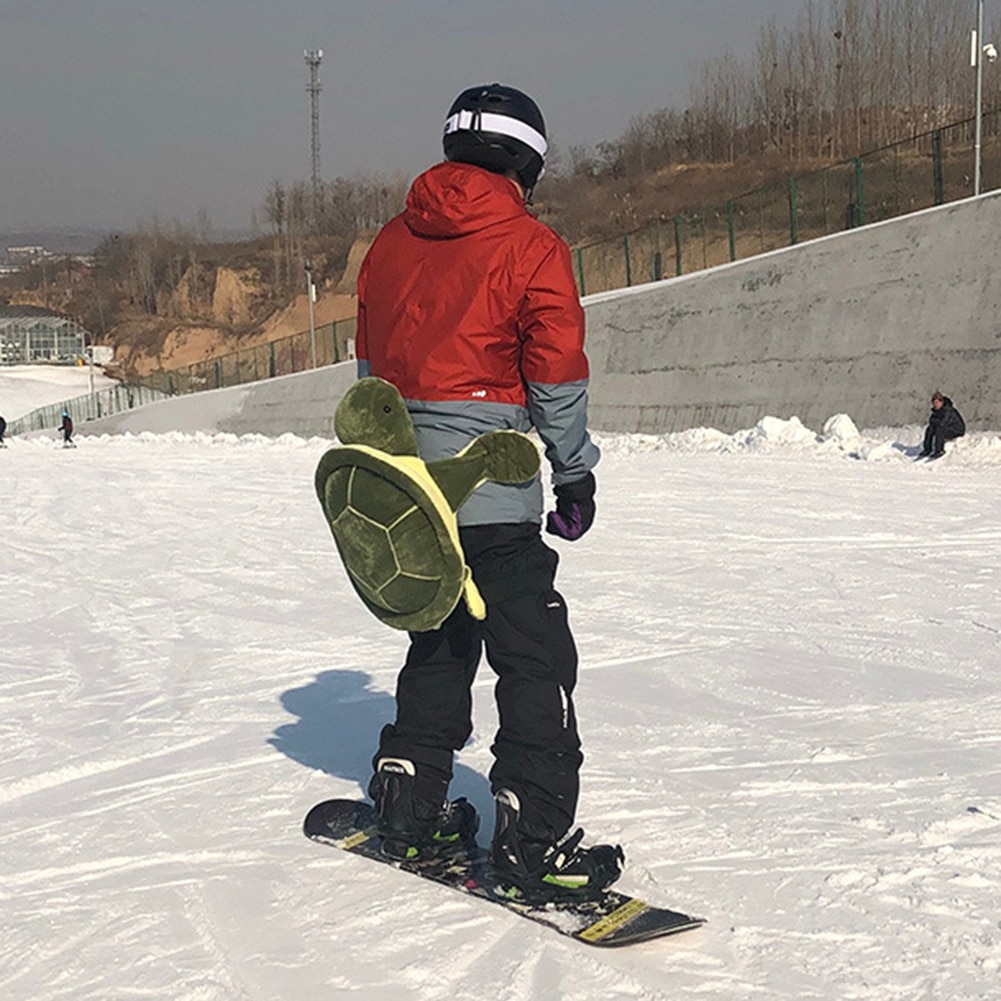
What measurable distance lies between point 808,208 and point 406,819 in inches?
913

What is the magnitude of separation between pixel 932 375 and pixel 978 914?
17596mm

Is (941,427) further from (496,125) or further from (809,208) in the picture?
(496,125)

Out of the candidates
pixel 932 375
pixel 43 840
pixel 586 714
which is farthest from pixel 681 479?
pixel 43 840

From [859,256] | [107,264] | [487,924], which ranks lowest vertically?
[487,924]

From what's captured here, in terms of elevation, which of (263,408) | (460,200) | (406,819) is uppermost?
(263,408)

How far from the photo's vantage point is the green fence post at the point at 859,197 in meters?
23.2

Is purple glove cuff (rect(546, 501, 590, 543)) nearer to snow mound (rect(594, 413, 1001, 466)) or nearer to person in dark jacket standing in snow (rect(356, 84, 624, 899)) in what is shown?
→ person in dark jacket standing in snow (rect(356, 84, 624, 899))

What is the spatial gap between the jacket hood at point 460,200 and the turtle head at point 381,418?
42 cm

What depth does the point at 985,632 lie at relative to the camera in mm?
6344

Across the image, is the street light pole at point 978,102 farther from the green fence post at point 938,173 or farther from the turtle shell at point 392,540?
the turtle shell at point 392,540

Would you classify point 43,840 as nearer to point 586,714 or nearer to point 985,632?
point 586,714

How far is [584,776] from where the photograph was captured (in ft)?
13.5

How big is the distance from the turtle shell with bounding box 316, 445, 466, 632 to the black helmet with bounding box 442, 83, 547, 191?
802 mm

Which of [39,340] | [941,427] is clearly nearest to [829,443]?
[941,427]
